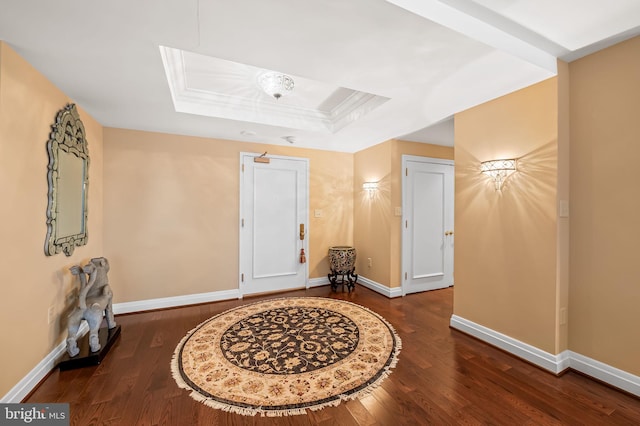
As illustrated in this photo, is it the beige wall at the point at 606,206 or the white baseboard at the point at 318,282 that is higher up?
the beige wall at the point at 606,206

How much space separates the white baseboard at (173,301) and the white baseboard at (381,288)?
2.07 m

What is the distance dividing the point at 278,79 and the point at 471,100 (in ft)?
6.30

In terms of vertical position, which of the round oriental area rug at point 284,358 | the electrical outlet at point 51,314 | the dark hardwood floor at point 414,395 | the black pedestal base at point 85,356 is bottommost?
the dark hardwood floor at point 414,395

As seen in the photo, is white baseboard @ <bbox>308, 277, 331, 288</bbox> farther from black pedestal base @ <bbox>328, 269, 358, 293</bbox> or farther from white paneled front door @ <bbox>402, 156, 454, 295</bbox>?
white paneled front door @ <bbox>402, 156, 454, 295</bbox>

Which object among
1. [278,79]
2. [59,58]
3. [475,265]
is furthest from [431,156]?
[59,58]

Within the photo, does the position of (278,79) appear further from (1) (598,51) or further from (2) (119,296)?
(2) (119,296)

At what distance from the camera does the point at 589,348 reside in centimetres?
202

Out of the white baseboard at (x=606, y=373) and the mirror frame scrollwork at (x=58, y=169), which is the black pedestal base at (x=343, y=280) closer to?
the white baseboard at (x=606, y=373)

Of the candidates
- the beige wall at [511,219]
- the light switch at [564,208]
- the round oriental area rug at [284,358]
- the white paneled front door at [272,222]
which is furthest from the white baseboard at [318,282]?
the light switch at [564,208]

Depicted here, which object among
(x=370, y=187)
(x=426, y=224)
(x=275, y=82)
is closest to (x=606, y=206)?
(x=426, y=224)

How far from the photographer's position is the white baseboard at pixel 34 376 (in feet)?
5.55

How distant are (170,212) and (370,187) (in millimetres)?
3023

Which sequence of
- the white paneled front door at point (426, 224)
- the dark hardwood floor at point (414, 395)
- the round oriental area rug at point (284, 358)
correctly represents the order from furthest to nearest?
the white paneled front door at point (426, 224) → the round oriental area rug at point (284, 358) → the dark hardwood floor at point (414, 395)

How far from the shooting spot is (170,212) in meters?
3.51
